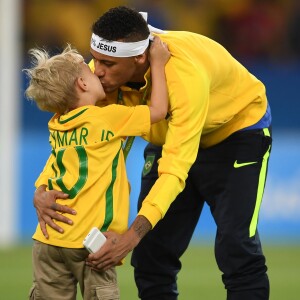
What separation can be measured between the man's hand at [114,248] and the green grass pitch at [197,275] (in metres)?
2.98

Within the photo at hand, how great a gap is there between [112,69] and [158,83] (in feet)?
0.90

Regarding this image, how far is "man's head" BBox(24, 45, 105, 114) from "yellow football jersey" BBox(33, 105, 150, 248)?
9 cm

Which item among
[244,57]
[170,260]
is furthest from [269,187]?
[170,260]

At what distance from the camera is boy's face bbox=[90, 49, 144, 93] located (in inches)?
219

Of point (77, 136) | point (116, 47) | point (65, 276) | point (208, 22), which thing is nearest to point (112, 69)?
point (116, 47)

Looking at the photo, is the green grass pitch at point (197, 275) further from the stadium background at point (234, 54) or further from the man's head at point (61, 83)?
the man's head at point (61, 83)

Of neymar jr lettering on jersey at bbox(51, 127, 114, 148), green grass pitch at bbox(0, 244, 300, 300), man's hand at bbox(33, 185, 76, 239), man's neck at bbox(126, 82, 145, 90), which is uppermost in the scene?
man's neck at bbox(126, 82, 145, 90)

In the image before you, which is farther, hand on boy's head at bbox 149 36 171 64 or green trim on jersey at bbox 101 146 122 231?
hand on boy's head at bbox 149 36 171 64

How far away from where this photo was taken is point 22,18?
13.4m

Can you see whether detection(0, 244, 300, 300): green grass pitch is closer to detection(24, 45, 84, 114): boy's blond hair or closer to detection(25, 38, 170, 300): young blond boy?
detection(25, 38, 170, 300): young blond boy

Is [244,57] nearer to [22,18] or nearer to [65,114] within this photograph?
[22,18]

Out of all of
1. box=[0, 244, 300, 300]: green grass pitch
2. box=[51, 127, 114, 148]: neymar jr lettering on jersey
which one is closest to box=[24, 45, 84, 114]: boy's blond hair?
box=[51, 127, 114, 148]: neymar jr lettering on jersey

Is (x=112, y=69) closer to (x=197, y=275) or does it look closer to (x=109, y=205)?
(x=109, y=205)

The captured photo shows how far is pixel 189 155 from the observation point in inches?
214
